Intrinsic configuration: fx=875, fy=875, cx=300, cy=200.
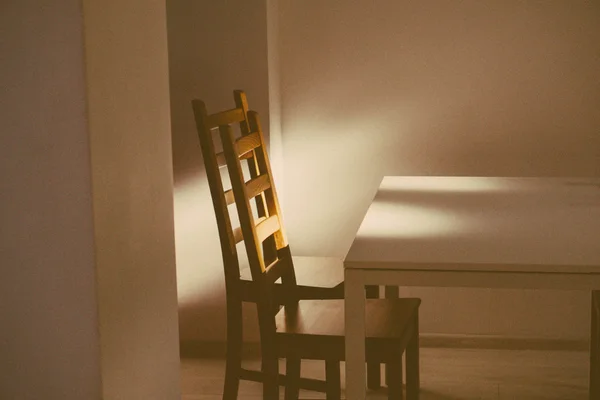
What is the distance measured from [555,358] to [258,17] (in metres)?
1.74

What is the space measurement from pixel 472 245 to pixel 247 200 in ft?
2.21

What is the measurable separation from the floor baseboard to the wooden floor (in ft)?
0.10

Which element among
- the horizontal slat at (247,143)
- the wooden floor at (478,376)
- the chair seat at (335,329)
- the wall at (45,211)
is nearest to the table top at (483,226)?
the chair seat at (335,329)

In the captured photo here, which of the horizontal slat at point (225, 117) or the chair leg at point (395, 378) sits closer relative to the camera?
the chair leg at point (395, 378)

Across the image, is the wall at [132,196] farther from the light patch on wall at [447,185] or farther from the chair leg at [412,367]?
the light patch on wall at [447,185]

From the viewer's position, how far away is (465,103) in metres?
3.43

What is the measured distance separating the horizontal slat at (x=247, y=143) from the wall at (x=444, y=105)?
0.83m

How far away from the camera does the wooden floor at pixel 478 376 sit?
3.07 m

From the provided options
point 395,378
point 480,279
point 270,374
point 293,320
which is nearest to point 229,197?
point 293,320

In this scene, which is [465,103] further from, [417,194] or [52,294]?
[52,294]

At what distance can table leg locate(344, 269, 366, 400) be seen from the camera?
1886 millimetres

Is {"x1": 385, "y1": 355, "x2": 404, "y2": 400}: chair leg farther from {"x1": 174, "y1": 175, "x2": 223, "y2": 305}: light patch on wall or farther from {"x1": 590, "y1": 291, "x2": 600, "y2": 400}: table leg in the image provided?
{"x1": 174, "y1": 175, "x2": 223, "y2": 305}: light patch on wall

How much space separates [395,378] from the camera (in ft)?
7.57

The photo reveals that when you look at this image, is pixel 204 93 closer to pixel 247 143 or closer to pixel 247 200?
pixel 247 143
